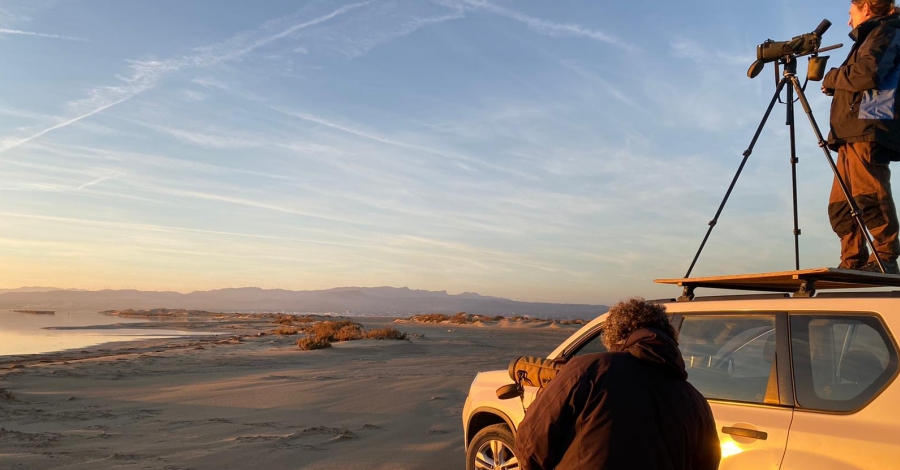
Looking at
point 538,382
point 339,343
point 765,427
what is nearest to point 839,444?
point 765,427

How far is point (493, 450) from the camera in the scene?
4.89 metres

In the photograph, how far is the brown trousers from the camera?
495 cm

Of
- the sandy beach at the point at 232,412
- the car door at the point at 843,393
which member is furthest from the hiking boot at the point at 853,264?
the sandy beach at the point at 232,412

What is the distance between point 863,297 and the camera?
3.13 metres

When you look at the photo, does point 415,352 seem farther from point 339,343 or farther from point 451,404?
point 451,404

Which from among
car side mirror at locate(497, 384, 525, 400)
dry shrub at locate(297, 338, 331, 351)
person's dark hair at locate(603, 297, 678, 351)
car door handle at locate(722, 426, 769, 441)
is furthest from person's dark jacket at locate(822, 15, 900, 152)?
dry shrub at locate(297, 338, 331, 351)

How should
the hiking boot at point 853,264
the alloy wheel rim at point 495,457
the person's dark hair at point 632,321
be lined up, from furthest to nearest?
1. the hiking boot at point 853,264
2. the alloy wheel rim at point 495,457
3. the person's dark hair at point 632,321

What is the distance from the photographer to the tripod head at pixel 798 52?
5059 mm

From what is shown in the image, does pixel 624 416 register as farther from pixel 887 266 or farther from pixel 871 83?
pixel 871 83

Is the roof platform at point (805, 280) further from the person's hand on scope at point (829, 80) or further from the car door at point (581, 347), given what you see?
the person's hand on scope at point (829, 80)

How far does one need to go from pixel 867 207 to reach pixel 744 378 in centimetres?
251

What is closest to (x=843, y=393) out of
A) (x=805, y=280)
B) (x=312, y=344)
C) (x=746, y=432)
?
(x=746, y=432)

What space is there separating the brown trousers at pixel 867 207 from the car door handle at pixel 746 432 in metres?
2.44

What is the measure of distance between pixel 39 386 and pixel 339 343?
1269cm
